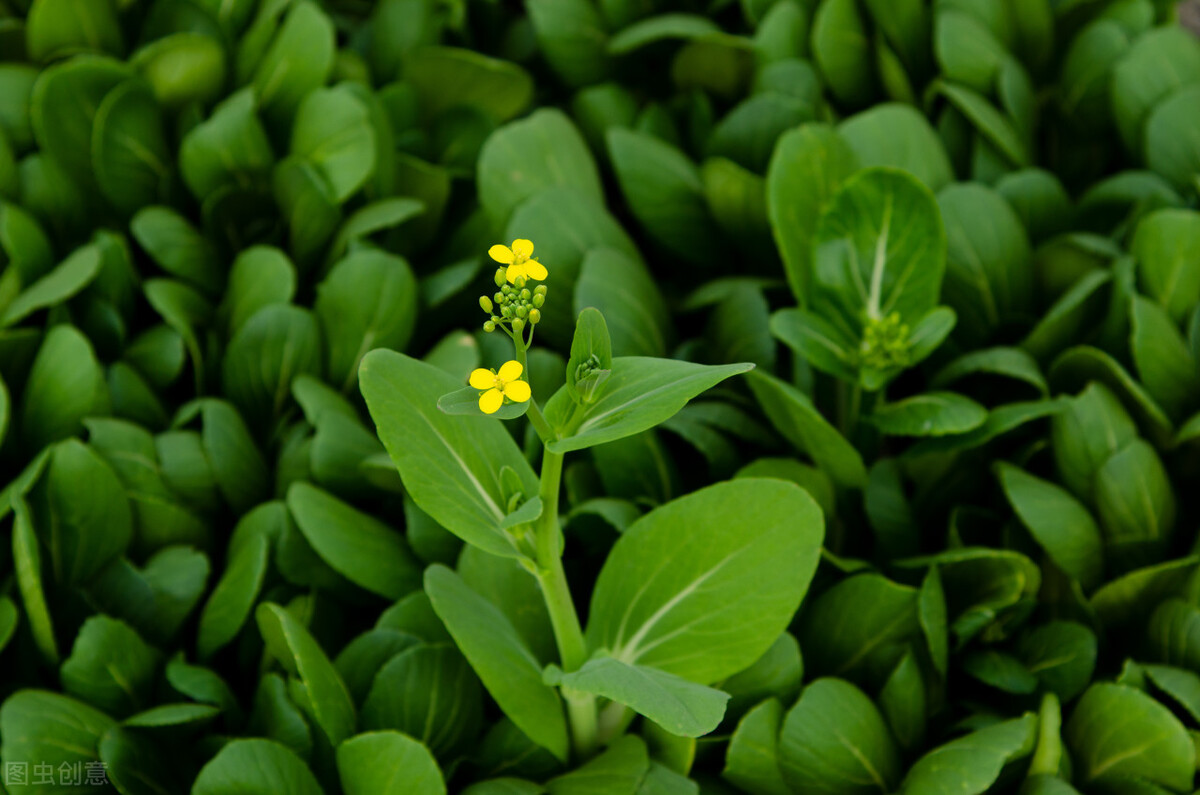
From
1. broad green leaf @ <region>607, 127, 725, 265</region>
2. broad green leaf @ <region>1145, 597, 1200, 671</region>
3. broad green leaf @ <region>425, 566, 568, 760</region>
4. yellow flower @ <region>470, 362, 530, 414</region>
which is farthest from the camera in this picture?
broad green leaf @ <region>607, 127, 725, 265</region>

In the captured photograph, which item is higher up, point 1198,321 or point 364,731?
point 1198,321

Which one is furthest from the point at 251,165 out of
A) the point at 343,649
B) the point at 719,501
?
the point at 719,501

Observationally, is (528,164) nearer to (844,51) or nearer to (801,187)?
(801,187)

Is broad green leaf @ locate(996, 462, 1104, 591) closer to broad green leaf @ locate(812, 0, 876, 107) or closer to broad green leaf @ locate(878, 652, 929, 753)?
broad green leaf @ locate(878, 652, 929, 753)

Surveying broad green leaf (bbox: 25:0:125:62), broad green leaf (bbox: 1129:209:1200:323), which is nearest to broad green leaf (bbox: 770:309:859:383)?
broad green leaf (bbox: 1129:209:1200:323)

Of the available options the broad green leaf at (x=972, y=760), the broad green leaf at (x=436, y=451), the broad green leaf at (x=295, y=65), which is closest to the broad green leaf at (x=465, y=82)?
the broad green leaf at (x=295, y=65)

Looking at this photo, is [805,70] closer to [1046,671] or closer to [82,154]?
[1046,671]
